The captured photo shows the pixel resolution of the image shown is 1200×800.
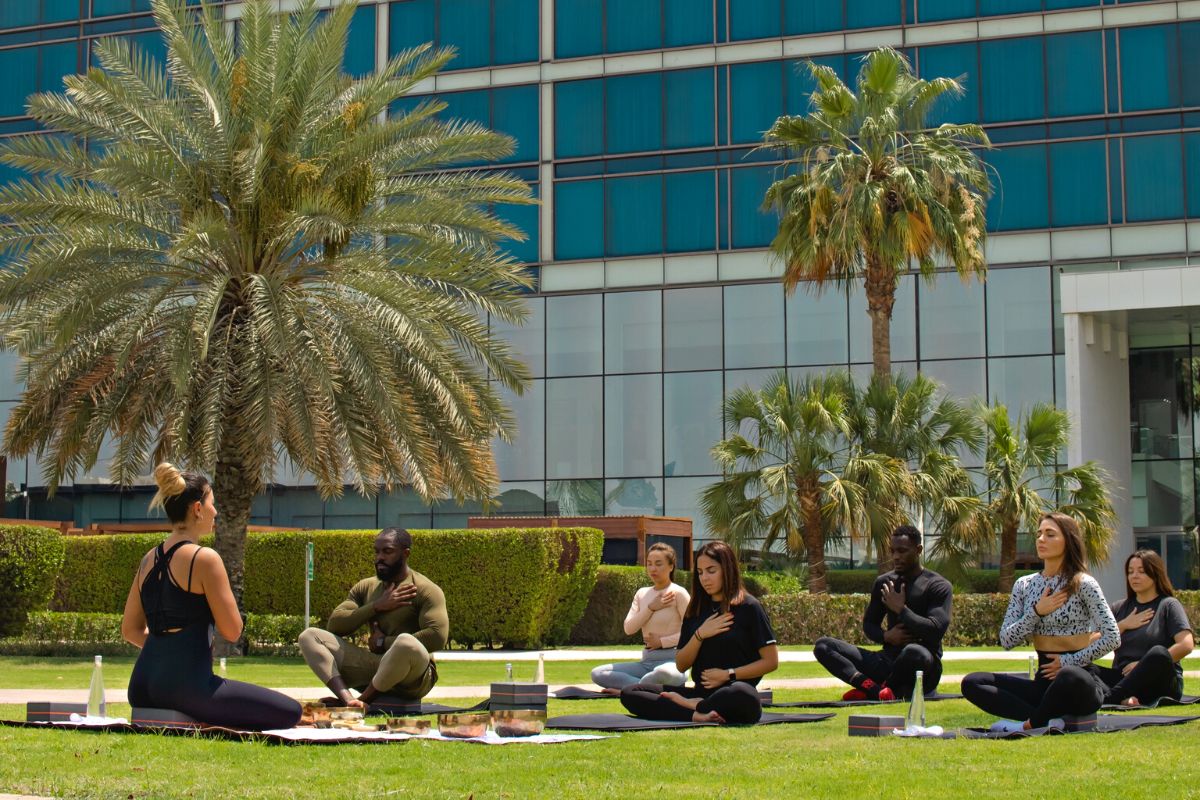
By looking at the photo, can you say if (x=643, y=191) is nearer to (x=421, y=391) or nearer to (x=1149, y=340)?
(x=1149, y=340)

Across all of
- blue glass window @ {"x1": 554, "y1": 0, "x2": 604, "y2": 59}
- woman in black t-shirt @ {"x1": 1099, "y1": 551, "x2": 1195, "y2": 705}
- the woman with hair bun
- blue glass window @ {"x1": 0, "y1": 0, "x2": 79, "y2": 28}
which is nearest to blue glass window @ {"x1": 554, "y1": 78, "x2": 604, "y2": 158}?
blue glass window @ {"x1": 554, "y1": 0, "x2": 604, "y2": 59}

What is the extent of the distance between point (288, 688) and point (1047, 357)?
24.2 m

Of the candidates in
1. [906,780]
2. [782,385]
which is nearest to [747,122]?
[782,385]

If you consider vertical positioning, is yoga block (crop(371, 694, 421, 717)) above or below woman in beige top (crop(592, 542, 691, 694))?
below

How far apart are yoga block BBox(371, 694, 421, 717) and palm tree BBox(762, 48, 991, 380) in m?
18.7

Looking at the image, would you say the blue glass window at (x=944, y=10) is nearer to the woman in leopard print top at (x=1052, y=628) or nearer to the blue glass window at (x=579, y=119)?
the blue glass window at (x=579, y=119)

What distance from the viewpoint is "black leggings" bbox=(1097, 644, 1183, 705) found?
11.9 meters

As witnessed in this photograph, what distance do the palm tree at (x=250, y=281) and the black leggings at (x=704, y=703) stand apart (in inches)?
451

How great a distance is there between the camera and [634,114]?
40625 mm

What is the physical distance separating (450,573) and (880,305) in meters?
9.42

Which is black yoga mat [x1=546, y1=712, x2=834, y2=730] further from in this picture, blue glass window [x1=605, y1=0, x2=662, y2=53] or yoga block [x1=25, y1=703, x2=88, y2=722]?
blue glass window [x1=605, y1=0, x2=662, y2=53]

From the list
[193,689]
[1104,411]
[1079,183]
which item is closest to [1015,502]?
[1104,411]

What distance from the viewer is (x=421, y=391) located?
23.0 metres

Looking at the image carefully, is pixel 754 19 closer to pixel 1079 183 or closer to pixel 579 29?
pixel 579 29
